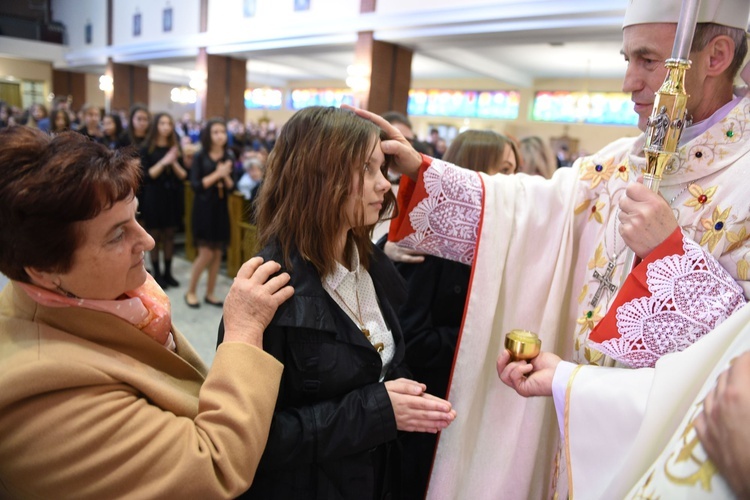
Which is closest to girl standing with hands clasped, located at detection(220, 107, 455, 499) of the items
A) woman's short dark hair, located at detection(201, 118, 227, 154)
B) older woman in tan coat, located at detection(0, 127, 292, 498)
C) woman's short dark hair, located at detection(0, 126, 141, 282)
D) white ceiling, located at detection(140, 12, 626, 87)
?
older woman in tan coat, located at detection(0, 127, 292, 498)

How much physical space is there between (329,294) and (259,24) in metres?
11.6

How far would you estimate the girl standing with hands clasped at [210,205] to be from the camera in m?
4.78

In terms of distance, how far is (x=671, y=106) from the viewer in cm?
111

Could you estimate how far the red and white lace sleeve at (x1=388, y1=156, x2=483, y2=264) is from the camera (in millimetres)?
1674

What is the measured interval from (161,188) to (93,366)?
4.62 m

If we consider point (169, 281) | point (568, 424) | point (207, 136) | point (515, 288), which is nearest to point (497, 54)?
point (207, 136)

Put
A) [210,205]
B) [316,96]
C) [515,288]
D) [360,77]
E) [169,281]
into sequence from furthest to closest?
[316,96] < [360,77] < [169,281] < [210,205] < [515,288]

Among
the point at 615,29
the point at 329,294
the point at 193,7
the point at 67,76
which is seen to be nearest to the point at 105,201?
the point at 329,294

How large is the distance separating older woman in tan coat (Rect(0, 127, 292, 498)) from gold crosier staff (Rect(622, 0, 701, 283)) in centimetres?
93

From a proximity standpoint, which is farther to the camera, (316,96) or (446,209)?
(316,96)

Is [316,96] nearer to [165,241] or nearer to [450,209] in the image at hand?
[165,241]

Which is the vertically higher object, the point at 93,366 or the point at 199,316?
the point at 93,366

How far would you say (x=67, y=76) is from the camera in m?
19.7

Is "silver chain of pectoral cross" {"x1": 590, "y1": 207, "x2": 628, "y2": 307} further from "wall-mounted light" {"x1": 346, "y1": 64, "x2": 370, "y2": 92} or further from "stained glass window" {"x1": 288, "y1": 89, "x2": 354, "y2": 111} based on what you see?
"stained glass window" {"x1": 288, "y1": 89, "x2": 354, "y2": 111}
